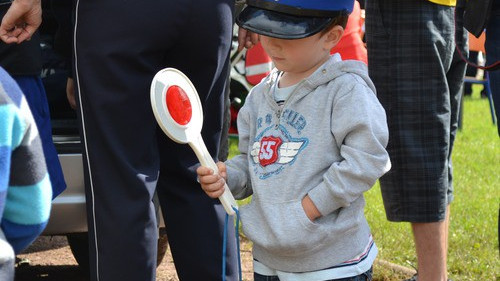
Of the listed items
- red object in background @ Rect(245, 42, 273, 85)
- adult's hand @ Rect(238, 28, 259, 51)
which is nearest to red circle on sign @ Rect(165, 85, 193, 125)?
adult's hand @ Rect(238, 28, 259, 51)

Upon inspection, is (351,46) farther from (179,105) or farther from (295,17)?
(179,105)

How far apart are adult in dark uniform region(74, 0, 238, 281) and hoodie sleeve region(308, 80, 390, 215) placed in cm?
56

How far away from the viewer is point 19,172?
202cm

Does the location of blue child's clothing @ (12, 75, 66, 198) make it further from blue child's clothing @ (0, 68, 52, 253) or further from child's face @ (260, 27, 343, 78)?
blue child's clothing @ (0, 68, 52, 253)

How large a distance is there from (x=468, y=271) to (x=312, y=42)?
2039mm

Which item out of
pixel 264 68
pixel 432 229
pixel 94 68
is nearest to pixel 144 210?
pixel 94 68

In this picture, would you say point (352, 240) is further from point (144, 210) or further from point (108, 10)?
point (108, 10)

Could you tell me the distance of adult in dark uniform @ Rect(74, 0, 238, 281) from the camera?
2.94m

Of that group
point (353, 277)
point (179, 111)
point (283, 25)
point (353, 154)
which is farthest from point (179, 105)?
point (353, 277)

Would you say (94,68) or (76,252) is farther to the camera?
(76,252)

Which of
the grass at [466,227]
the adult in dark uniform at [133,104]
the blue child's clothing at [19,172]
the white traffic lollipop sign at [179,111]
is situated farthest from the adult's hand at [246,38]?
the blue child's clothing at [19,172]

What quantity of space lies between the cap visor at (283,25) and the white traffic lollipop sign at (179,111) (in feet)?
0.82

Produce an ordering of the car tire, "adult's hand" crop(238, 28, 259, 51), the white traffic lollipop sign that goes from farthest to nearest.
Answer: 1. the car tire
2. "adult's hand" crop(238, 28, 259, 51)
3. the white traffic lollipop sign

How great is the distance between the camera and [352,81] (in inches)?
108
